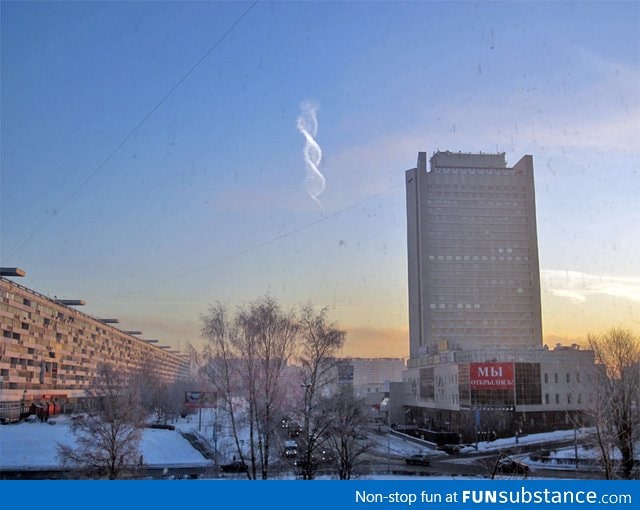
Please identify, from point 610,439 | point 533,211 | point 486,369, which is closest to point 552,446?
point 486,369

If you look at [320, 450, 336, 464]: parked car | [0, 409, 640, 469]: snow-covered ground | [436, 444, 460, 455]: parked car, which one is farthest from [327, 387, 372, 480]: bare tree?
[436, 444, 460, 455]: parked car

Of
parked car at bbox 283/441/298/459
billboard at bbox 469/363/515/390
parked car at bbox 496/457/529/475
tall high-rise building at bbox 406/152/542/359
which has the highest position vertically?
tall high-rise building at bbox 406/152/542/359

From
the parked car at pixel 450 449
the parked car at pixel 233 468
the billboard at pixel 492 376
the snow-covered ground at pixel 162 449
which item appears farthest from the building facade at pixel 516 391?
the parked car at pixel 233 468

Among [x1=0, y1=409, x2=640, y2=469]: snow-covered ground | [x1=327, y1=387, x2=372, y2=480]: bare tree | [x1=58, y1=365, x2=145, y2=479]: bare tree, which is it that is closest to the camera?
[x1=58, y1=365, x2=145, y2=479]: bare tree

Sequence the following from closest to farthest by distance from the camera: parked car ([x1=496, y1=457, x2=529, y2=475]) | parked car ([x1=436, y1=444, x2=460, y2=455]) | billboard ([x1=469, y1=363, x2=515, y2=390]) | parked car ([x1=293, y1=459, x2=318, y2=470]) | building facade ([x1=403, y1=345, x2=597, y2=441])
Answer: parked car ([x1=293, y1=459, x2=318, y2=470])
parked car ([x1=496, y1=457, x2=529, y2=475])
parked car ([x1=436, y1=444, x2=460, y2=455])
building facade ([x1=403, y1=345, x2=597, y2=441])
billboard ([x1=469, y1=363, x2=515, y2=390])

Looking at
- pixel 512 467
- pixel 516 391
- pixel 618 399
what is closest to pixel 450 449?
pixel 516 391

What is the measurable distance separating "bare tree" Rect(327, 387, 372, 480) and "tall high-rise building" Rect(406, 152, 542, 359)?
199ft

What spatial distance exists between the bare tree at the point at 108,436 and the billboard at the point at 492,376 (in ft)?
77.7

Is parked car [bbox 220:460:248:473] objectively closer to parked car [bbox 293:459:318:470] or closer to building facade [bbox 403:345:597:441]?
parked car [bbox 293:459:318:470]

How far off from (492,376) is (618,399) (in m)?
18.7

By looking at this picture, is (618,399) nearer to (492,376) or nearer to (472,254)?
(492,376)

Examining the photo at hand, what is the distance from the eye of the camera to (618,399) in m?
18.4

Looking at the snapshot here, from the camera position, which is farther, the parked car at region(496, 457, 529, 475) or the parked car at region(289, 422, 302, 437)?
the parked car at region(496, 457, 529, 475)

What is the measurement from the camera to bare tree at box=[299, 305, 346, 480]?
15930 millimetres
